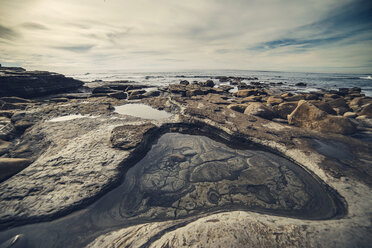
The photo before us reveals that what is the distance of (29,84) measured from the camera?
8797 millimetres

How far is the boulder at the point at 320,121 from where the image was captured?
156 inches

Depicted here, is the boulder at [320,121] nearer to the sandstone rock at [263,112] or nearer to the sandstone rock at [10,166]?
the sandstone rock at [263,112]

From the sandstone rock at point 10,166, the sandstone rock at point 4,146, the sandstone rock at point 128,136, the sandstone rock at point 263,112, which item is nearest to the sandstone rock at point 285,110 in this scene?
the sandstone rock at point 263,112

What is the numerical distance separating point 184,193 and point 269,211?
129 centimetres

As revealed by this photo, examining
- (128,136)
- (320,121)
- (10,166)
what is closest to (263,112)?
(320,121)

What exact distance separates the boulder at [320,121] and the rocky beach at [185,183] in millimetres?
29

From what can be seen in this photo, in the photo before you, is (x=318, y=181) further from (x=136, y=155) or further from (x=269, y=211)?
(x=136, y=155)

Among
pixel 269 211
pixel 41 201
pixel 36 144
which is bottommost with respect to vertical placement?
pixel 269 211

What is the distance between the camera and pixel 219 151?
11.3 ft

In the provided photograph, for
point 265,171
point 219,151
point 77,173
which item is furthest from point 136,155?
point 265,171

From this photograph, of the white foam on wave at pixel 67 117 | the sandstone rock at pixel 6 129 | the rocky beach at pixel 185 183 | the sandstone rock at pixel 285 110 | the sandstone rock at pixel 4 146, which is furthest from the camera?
the sandstone rock at pixel 285 110

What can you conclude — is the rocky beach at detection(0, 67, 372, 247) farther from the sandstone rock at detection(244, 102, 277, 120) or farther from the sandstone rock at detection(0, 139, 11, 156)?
the sandstone rock at detection(244, 102, 277, 120)

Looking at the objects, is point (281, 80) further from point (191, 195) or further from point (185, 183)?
point (191, 195)

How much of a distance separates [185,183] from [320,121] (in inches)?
176
